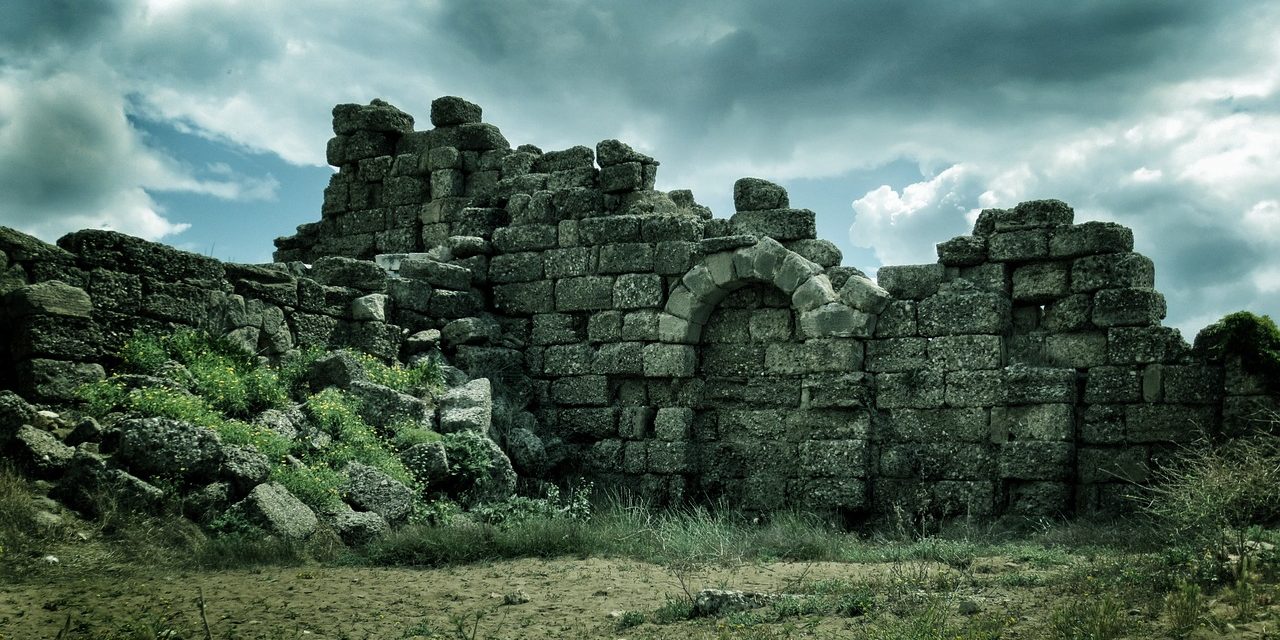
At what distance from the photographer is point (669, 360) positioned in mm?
13234

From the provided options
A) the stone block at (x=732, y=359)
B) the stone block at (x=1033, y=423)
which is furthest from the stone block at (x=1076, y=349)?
the stone block at (x=732, y=359)

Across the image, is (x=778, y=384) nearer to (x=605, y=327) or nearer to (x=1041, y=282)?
(x=605, y=327)

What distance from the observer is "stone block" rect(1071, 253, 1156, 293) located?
1143 centimetres

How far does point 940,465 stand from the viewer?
1186cm

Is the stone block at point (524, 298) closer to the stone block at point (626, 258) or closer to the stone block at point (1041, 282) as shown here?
the stone block at point (626, 258)

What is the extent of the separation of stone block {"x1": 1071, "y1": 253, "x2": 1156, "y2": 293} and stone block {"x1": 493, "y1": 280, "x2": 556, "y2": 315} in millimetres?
6332

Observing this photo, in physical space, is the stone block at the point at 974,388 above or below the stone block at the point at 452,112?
below

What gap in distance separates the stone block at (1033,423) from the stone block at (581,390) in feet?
15.3

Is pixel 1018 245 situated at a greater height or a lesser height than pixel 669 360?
greater

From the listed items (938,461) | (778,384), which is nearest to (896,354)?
(938,461)

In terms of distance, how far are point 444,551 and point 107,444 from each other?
293 cm

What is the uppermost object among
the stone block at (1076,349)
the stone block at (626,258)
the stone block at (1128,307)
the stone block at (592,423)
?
the stone block at (626,258)

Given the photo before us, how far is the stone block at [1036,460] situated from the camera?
37.0 ft

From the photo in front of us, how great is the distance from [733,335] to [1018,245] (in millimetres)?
3428
